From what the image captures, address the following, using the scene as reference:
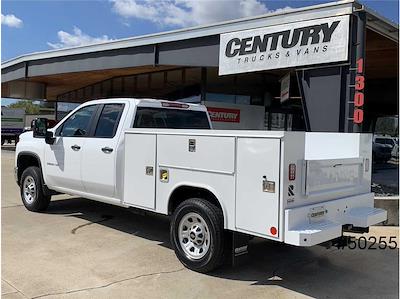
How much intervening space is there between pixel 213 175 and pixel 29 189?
476 centimetres

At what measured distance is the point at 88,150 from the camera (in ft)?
22.8

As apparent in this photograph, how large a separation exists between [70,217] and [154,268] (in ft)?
10.4

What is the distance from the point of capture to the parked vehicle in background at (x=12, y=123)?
123 feet

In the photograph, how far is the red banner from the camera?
15.1 metres

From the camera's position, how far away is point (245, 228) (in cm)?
464

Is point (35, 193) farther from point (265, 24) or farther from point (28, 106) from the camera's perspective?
point (28, 106)

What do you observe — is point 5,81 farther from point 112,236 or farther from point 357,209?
point 357,209

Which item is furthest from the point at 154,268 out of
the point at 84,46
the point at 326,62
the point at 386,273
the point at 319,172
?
the point at 84,46

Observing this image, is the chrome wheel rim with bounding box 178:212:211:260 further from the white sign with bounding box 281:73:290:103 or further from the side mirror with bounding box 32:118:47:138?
the white sign with bounding box 281:73:290:103

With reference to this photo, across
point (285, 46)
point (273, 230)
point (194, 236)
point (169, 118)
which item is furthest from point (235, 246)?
point (285, 46)

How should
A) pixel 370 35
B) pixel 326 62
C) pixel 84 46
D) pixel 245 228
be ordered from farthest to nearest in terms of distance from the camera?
Answer: pixel 84 46 → pixel 370 35 → pixel 326 62 → pixel 245 228

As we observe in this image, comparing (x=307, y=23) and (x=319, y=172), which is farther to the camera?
(x=307, y=23)

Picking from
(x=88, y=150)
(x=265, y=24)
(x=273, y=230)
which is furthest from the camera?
(x=265, y=24)

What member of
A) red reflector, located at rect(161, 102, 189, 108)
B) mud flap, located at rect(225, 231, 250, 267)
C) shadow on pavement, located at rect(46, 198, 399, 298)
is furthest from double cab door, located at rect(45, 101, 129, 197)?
mud flap, located at rect(225, 231, 250, 267)
